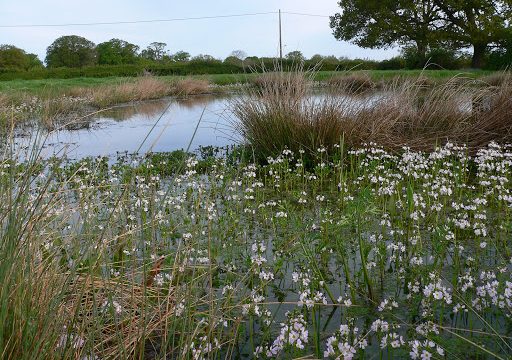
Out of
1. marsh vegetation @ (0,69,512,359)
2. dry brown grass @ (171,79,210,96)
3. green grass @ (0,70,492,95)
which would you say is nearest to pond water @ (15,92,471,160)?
marsh vegetation @ (0,69,512,359)

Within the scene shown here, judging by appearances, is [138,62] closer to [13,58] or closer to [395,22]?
[13,58]

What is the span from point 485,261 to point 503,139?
202 inches

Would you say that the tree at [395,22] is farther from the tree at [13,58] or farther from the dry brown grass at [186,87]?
the tree at [13,58]

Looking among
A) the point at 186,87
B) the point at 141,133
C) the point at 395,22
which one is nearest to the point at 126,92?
the point at 186,87

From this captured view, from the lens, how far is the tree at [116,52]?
89750 mm

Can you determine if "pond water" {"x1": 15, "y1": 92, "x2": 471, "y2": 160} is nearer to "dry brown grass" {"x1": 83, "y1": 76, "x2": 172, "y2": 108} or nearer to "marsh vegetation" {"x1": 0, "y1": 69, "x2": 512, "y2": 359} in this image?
"marsh vegetation" {"x1": 0, "y1": 69, "x2": 512, "y2": 359}

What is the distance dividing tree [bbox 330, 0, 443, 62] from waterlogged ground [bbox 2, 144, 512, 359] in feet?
142

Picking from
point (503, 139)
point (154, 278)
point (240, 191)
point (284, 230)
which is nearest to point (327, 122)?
point (240, 191)

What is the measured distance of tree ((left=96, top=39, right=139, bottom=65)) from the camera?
8975 centimetres

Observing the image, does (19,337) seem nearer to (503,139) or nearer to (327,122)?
(327,122)

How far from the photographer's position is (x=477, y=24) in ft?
144

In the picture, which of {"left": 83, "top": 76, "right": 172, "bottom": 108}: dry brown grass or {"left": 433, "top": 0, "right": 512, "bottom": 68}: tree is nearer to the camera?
{"left": 83, "top": 76, "right": 172, "bottom": 108}: dry brown grass

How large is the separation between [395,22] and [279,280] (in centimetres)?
4651

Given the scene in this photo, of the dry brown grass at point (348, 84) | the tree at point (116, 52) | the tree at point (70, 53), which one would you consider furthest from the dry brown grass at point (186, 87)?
the tree at point (70, 53)
